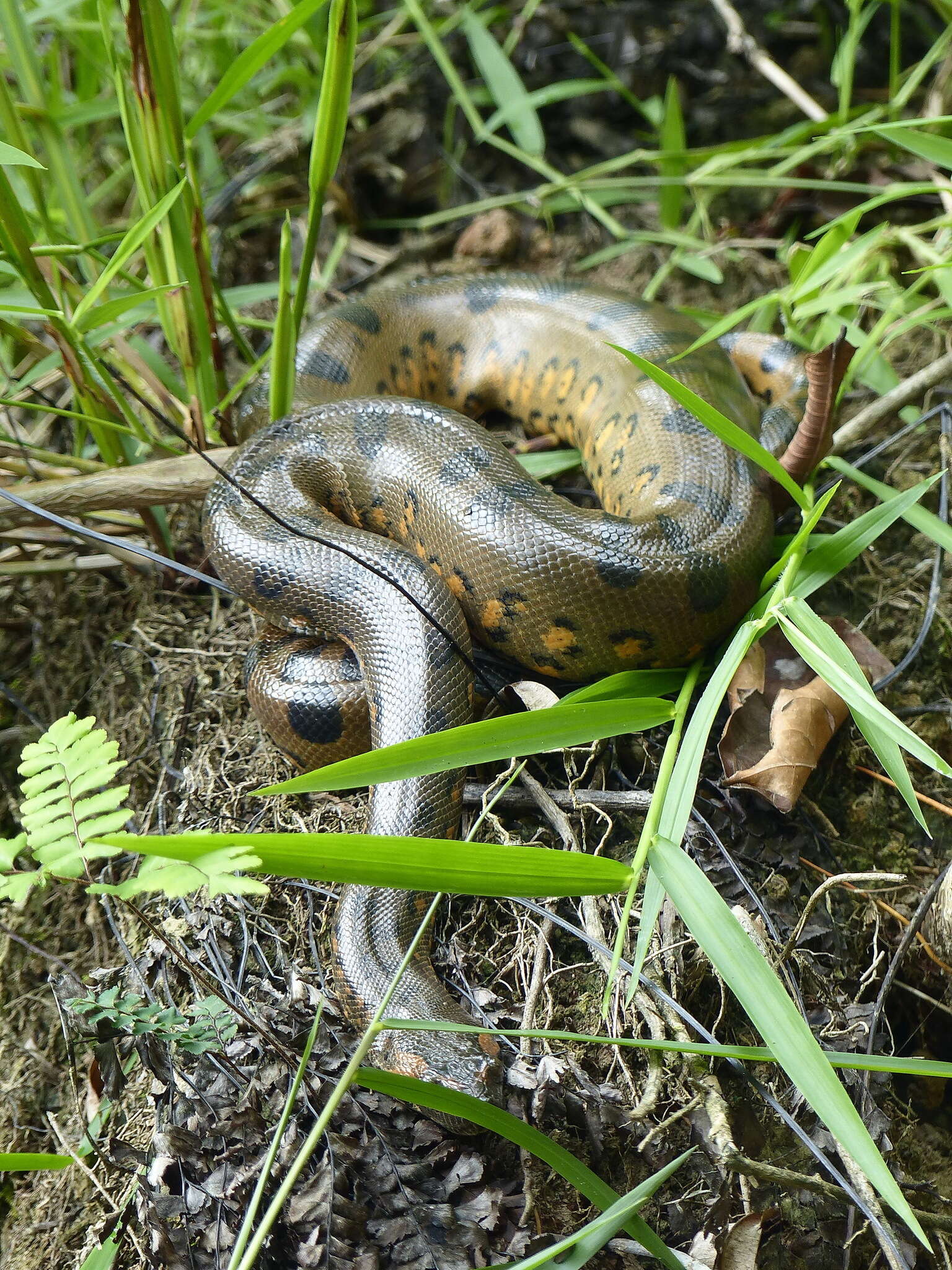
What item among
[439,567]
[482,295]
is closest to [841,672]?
[439,567]

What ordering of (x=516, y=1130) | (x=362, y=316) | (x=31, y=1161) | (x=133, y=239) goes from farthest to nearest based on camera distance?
1. (x=362, y=316)
2. (x=133, y=239)
3. (x=31, y=1161)
4. (x=516, y=1130)

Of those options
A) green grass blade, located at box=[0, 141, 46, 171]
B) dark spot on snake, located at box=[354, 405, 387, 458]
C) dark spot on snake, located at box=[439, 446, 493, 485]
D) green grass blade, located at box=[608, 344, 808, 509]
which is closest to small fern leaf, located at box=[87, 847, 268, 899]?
green grass blade, located at box=[608, 344, 808, 509]

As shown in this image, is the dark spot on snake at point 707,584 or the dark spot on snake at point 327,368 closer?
the dark spot on snake at point 707,584

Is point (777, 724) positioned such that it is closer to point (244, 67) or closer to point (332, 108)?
point (332, 108)

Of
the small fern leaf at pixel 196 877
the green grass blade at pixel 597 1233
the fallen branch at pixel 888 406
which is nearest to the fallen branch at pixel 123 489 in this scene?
the small fern leaf at pixel 196 877

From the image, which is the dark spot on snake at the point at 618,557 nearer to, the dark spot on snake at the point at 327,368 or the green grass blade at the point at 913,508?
the green grass blade at the point at 913,508

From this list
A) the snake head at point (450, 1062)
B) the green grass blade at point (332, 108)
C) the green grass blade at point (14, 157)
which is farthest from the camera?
the green grass blade at point (332, 108)

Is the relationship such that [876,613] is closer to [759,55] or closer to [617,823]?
[617,823]
